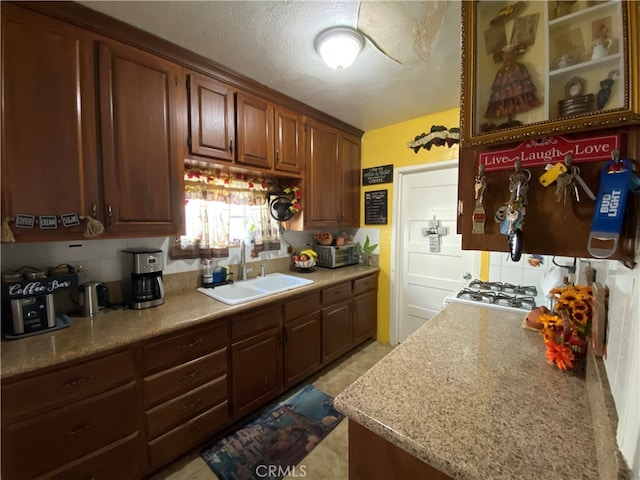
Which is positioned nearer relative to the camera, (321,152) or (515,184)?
(515,184)

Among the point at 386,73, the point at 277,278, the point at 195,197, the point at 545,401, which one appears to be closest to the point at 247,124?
the point at 195,197

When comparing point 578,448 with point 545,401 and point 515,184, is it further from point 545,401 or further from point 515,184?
point 515,184

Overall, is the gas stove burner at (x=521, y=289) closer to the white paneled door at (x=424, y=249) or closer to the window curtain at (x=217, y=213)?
the white paneled door at (x=424, y=249)

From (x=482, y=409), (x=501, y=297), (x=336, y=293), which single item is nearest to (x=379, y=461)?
(x=482, y=409)

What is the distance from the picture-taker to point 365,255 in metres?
3.03

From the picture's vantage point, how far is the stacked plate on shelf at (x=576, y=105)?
1.70 ft

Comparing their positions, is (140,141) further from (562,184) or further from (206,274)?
(562,184)

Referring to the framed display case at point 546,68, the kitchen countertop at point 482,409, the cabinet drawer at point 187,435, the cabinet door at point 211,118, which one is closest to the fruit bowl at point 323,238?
the cabinet door at point 211,118

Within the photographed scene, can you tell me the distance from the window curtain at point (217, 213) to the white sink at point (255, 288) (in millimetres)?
264

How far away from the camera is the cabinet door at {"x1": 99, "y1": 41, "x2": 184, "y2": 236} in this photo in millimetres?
1330

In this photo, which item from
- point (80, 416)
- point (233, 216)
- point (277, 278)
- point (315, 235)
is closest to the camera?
point (80, 416)

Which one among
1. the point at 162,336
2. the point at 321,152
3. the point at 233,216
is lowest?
the point at 162,336

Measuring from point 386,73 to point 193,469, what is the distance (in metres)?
2.68

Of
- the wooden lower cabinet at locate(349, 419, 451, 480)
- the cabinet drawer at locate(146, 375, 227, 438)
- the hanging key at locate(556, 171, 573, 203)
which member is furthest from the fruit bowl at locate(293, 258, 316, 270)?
the hanging key at locate(556, 171, 573, 203)
